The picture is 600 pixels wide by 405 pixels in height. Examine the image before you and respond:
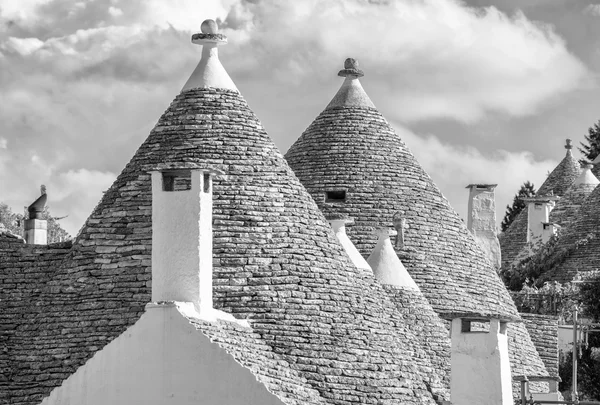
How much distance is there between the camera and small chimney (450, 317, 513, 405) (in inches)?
1072

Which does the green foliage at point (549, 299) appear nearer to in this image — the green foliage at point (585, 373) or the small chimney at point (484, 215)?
the green foliage at point (585, 373)

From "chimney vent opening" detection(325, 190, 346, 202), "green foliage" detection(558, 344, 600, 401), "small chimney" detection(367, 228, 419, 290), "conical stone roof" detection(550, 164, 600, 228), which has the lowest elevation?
"green foliage" detection(558, 344, 600, 401)

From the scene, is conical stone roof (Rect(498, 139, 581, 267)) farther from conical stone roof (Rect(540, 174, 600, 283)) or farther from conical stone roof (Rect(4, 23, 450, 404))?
conical stone roof (Rect(4, 23, 450, 404))

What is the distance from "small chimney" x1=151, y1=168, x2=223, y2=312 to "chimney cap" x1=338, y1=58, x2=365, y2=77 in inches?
449

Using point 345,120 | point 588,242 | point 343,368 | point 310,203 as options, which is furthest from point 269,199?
point 588,242

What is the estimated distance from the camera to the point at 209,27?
28.4 meters

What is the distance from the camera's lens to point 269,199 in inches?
1072

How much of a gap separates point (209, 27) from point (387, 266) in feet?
17.4

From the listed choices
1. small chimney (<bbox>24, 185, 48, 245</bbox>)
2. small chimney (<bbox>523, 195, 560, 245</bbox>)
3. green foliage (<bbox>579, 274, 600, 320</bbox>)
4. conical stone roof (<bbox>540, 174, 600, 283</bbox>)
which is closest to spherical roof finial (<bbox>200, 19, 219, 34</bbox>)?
small chimney (<bbox>24, 185, 48, 245</bbox>)

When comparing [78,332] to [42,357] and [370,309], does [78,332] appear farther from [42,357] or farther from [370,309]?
[370,309]

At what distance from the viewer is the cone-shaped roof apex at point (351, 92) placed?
3572 centimetres

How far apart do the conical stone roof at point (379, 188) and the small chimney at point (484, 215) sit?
5217 mm

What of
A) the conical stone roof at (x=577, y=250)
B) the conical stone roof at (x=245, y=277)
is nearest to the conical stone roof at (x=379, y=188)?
the conical stone roof at (x=245, y=277)

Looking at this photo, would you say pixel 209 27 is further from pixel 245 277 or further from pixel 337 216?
pixel 337 216
